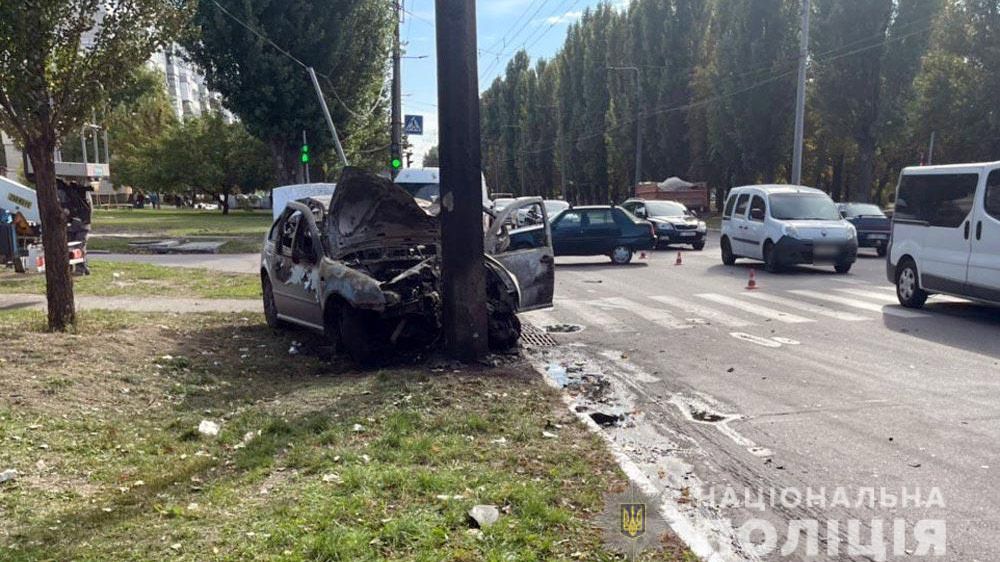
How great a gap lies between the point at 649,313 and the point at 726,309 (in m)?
1.23

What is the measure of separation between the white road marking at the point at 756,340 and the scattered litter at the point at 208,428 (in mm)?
6246

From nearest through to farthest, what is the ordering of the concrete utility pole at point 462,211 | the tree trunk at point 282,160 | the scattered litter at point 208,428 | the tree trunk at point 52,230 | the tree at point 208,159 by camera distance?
the scattered litter at point 208,428 → the tree trunk at point 52,230 → the concrete utility pole at point 462,211 → the tree trunk at point 282,160 → the tree at point 208,159

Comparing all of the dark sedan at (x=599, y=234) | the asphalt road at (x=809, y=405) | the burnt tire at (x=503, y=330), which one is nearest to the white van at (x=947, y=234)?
the asphalt road at (x=809, y=405)

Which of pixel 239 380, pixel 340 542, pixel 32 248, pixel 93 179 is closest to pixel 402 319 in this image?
pixel 239 380

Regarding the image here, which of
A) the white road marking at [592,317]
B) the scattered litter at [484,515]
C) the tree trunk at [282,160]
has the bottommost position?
the white road marking at [592,317]

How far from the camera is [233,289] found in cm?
1496

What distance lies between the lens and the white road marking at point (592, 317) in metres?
11.2

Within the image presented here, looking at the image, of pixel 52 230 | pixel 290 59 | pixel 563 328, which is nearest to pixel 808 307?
pixel 563 328

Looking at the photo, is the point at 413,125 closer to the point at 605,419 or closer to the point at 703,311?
the point at 703,311

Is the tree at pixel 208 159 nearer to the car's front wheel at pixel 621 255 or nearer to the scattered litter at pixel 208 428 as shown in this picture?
the car's front wheel at pixel 621 255

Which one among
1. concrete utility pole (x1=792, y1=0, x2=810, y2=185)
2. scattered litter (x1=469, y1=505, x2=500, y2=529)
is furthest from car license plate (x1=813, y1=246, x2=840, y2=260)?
scattered litter (x1=469, y1=505, x2=500, y2=529)

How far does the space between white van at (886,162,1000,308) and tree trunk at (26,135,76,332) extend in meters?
11.2

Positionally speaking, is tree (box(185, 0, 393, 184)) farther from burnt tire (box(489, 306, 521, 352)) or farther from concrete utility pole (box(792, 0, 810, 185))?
burnt tire (box(489, 306, 521, 352))

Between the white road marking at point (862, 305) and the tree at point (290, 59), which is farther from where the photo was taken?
→ the tree at point (290, 59)
